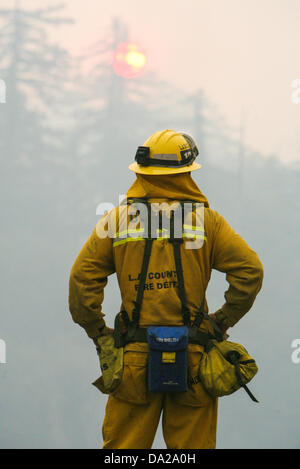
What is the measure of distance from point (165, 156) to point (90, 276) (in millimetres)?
576

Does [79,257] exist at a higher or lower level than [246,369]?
higher

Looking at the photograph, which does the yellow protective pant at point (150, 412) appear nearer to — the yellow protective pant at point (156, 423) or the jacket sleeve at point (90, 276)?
the yellow protective pant at point (156, 423)

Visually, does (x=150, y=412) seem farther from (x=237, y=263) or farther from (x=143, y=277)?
(x=237, y=263)

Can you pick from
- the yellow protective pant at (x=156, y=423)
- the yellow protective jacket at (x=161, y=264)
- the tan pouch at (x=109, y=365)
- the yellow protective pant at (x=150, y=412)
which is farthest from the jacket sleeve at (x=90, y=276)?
the yellow protective pant at (x=156, y=423)

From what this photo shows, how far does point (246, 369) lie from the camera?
281 cm

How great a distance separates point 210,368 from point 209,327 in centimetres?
18

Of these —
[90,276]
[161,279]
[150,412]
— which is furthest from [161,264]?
[150,412]

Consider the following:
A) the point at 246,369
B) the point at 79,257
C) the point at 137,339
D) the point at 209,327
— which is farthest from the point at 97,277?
the point at 246,369

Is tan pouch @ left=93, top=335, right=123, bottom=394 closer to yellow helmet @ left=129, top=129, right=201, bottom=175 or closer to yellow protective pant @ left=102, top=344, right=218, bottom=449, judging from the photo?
yellow protective pant @ left=102, top=344, right=218, bottom=449

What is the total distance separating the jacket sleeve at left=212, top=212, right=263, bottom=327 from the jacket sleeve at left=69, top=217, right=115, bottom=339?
1.46ft

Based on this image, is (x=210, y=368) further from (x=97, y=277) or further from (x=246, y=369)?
(x=97, y=277)

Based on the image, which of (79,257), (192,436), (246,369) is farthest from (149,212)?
(192,436)

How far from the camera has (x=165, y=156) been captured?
2.76 meters
